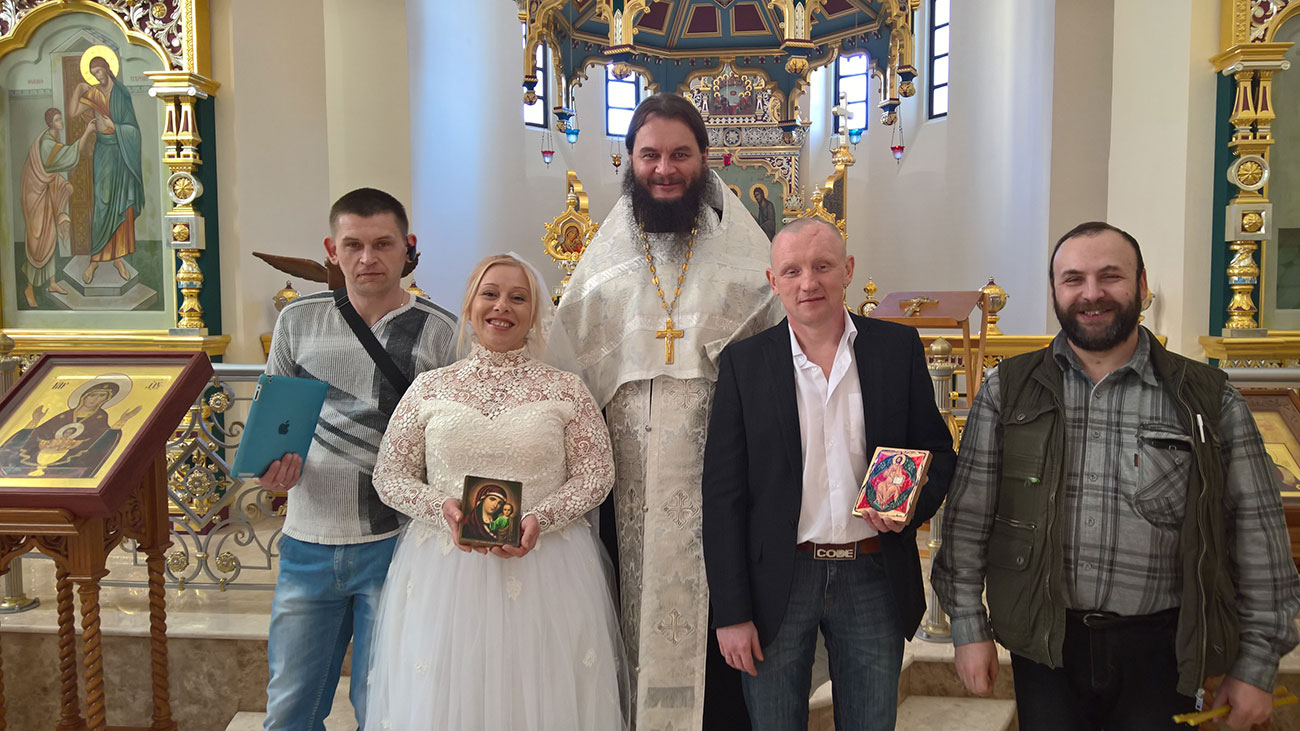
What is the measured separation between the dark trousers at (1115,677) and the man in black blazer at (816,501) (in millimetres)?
355

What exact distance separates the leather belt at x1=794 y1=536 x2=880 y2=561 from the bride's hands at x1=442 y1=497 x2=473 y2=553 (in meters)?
0.83

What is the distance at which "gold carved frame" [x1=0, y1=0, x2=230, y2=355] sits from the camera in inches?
229

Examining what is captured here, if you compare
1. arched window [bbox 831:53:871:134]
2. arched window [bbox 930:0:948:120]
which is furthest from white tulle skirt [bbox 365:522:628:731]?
arched window [bbox 831:53:871:134]

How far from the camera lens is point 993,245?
11.8 meters

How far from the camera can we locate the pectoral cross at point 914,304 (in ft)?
17.1

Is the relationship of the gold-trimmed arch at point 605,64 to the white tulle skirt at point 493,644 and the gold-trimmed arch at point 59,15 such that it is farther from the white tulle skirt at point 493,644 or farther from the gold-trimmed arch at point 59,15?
the white tulle skirt at point 493,644

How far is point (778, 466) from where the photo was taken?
2121mm

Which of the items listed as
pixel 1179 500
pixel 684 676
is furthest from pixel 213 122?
pixel 1179 500

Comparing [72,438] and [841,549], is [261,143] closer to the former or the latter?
[72,438]

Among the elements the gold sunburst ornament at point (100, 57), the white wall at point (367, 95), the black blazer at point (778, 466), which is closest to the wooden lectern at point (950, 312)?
the black blazer at point (778, 466)

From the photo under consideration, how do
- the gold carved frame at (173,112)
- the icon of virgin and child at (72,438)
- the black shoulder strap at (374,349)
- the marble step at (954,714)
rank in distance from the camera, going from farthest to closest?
the gold carved frame at (173,112), the marble step at (954,714), the icon of virgin and child at (72,438), the black shoulder strap at (374,349)

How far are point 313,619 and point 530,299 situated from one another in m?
1.11

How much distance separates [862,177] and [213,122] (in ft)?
38.2

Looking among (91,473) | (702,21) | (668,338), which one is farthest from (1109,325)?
(702,21)
